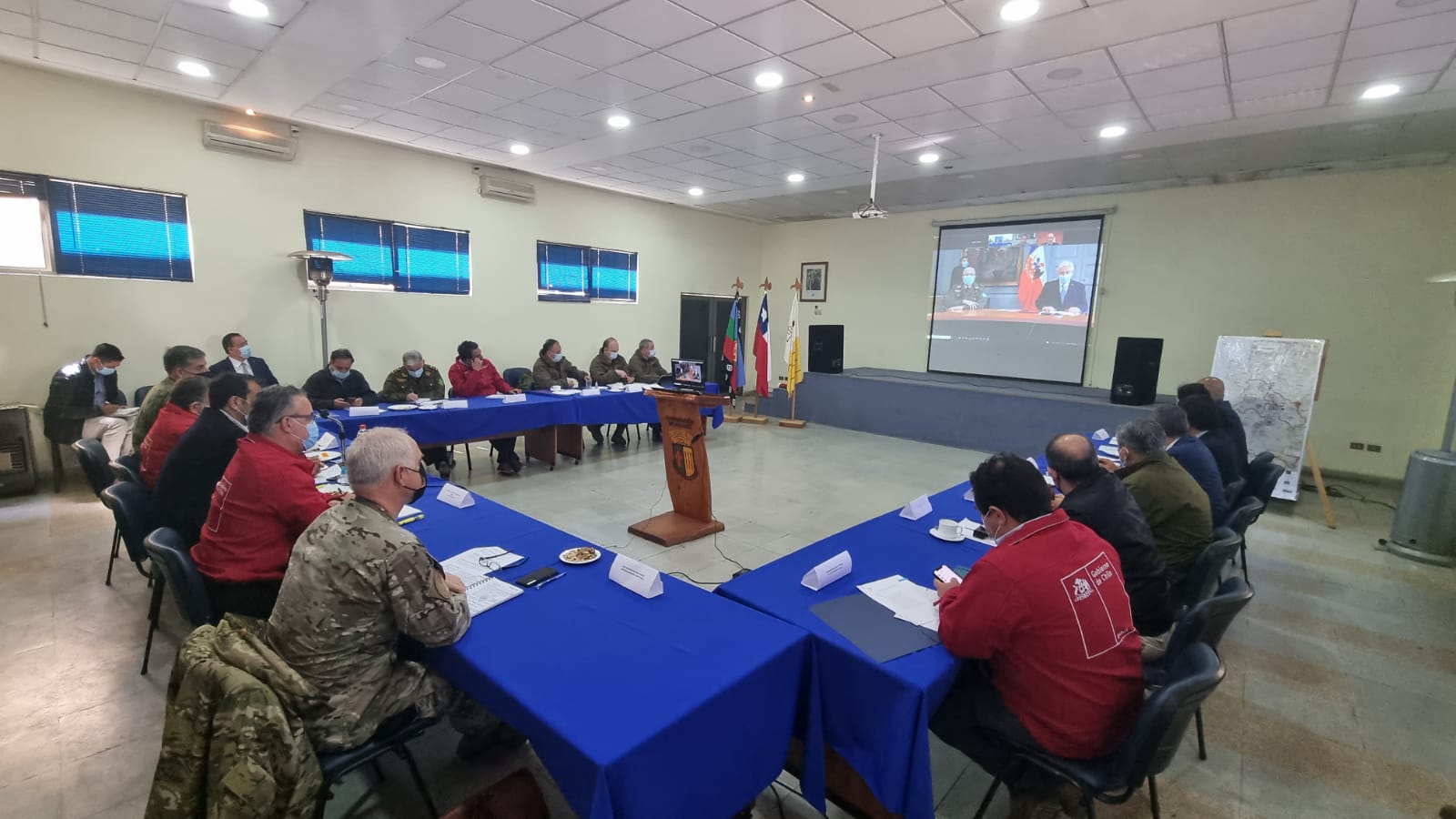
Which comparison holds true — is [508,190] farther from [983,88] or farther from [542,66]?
[983,88]

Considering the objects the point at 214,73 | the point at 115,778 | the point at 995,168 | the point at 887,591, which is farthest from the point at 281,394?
the point at 995,168

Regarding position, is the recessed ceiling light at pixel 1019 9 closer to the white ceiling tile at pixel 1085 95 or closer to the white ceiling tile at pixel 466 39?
the white ceiling tile at pixel 1085 95

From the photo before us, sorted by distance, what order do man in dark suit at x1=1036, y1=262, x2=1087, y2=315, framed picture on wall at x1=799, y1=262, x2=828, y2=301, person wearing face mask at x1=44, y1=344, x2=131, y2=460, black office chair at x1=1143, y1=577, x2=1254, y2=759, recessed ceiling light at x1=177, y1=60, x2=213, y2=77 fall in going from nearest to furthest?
black office chair at x1=1143, y1=577, x2=1254, y2=759
recessed ceiling light at x1=177, y1=60, x2=213, y2=77
person wearing face mask at x1=44, y1=344, x2=131, y2=460
man in dark suit at x1=1036, y1=262, x2=1087, y2=315
framed picture on wall at x1=799, y1=262, x2=828, y2=301

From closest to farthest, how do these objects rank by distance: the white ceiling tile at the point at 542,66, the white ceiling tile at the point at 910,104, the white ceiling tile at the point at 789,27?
the white ceiling tile at the point at 789,27, the white ceiling tile at the point at 542,66, the white ceiling tile at the point at 910,104

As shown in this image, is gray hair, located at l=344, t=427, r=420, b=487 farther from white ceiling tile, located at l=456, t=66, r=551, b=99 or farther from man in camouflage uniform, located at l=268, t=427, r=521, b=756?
white ceiling tile, located at l=456, t=66, r=551, b=99

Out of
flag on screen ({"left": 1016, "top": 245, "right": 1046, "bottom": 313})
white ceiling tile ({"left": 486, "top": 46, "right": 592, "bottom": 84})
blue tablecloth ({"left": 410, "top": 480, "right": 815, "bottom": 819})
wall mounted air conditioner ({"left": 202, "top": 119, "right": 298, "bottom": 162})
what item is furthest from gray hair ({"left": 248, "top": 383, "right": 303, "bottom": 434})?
flag on screen ({"left": 1016, "top": 245, "right": 1046, "bottom": 313})

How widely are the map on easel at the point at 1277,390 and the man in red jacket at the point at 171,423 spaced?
25.0 feet

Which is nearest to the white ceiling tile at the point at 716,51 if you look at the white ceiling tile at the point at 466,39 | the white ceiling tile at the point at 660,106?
the white ceiling tile at the point at 660,106

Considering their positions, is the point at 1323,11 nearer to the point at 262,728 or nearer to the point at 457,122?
the point at 262,728

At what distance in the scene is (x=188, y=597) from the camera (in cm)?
191

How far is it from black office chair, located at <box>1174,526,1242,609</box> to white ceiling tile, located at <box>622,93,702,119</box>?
4.29 meters

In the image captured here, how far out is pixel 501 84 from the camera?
434 centimetres

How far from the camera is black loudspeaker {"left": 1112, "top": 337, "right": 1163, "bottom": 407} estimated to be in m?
6.26

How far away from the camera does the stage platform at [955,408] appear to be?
6671mm
